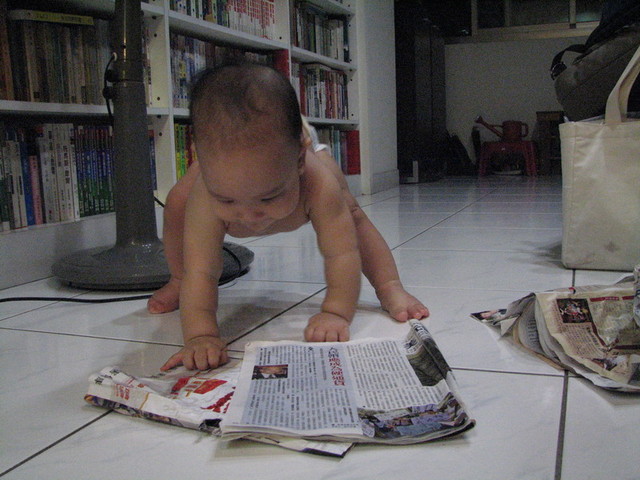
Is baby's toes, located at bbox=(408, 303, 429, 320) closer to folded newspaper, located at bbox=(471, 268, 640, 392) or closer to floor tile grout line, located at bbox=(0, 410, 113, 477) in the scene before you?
folded newspaper, located at bbox=(471, 268, 640, 392)

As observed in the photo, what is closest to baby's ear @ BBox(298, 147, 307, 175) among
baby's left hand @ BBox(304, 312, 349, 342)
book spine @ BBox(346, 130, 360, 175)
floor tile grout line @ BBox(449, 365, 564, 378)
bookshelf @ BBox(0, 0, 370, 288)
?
baby's left hand @ BBox(304, 312, 349, 342)

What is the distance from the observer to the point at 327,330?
3.03 ft

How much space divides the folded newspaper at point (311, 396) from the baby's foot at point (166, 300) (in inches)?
13.6

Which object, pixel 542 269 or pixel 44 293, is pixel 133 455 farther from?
pixel 542 269

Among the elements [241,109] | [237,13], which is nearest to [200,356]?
[241,109]

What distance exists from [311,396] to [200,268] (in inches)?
13.0

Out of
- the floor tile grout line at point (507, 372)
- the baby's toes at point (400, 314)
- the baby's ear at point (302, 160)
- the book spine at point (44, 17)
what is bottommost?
the floor tile grout line at point (507, 372)

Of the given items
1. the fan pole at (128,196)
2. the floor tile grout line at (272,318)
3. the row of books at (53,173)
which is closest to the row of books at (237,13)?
the row of books at (53,173)

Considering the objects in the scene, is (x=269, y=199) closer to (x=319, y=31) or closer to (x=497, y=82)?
(x=319, y=31)

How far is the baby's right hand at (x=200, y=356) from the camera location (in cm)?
83

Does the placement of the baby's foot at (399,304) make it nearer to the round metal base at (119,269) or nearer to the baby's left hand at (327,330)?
the baby's left hand at (327,330)

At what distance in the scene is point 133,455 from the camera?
613 millimetres

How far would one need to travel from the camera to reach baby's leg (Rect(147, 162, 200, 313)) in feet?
3.74

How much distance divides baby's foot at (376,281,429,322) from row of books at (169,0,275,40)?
1.36 m
